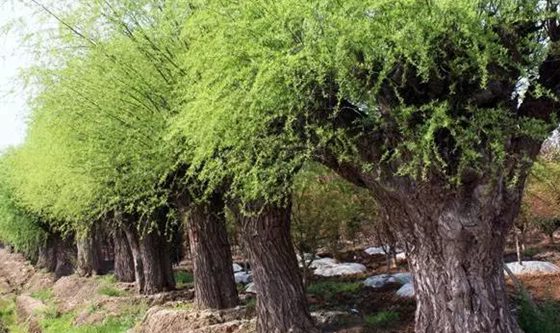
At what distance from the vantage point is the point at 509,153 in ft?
20.2

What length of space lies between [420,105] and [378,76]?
65 cm

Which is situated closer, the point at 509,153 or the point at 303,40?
the point at 303,40

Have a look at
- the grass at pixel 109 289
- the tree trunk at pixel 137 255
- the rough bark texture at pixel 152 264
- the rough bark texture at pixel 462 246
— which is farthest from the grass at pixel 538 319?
the grass at pixel 109 289

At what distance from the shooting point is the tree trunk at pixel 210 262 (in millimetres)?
12773

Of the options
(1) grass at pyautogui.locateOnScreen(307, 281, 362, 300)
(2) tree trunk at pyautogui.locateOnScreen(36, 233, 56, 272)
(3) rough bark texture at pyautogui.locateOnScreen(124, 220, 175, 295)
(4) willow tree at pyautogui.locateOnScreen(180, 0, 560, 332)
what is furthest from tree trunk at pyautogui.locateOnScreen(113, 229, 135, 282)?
(4) willow tree at pyautogui.locateOnScreen(180, 0, 560, 332)

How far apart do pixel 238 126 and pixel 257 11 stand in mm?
1264

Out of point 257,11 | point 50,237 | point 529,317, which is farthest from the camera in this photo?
point 50,237

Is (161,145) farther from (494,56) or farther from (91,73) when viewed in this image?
(494,56)

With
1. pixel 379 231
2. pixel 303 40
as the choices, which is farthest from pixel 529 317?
pixel 379 231

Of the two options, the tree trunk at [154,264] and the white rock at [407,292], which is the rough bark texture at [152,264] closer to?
the tree trunk at [154,264]

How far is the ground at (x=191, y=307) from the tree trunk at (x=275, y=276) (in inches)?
33.7

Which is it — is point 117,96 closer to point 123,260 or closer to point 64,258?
point 123,260

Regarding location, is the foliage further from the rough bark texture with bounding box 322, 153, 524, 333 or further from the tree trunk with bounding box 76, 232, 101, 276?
the tree trunk with bounding box 76, 232, 101, 276

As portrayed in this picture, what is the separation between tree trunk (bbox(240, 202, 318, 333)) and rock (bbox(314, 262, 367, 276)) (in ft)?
36.4
